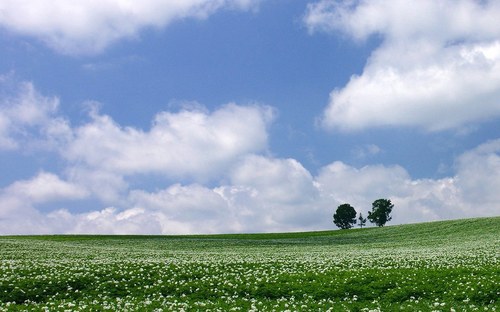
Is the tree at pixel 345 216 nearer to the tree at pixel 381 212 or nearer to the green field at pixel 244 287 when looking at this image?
the tree at pixel 381 212

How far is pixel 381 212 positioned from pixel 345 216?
12.7 meters

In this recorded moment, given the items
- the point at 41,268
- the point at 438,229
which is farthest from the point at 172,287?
the point at 438,229

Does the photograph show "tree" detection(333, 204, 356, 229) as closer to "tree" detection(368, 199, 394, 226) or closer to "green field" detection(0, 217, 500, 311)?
"tree" detection(368, 199, 394, 226)

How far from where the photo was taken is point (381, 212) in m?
154

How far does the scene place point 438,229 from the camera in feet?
274

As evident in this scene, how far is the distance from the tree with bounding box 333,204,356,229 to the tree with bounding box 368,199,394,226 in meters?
6.83

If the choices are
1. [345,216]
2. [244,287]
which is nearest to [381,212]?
[345,216]

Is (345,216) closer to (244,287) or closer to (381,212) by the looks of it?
(381,212)

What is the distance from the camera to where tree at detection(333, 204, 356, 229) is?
154 meters

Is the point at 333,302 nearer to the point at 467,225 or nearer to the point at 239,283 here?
the point at 239,283

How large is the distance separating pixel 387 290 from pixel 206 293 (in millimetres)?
9004

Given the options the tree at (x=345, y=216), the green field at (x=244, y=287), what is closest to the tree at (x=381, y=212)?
the tree at (x=345, y=216)

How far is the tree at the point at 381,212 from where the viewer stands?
154 meters

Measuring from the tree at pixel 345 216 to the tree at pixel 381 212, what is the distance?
6.83m
